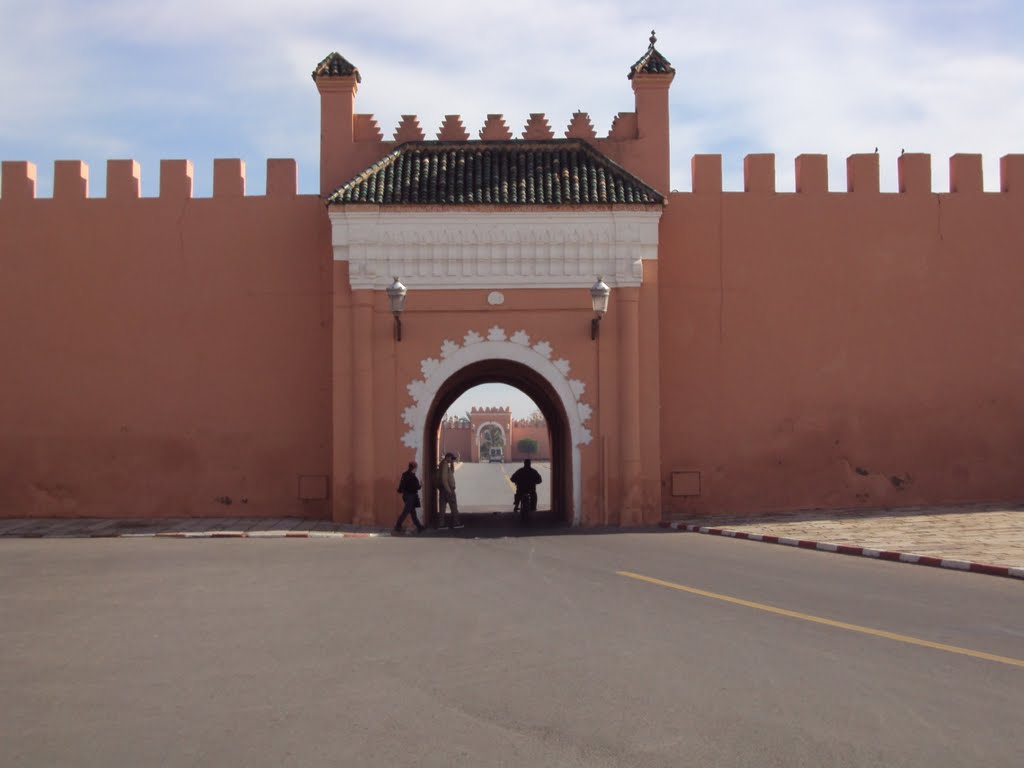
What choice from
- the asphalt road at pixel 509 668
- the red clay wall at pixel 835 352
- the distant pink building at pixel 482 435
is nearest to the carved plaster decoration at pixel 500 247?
the red clay wall at pixel 835 352

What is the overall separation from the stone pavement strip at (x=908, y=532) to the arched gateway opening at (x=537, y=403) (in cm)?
247

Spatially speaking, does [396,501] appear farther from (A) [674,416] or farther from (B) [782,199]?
(B) [782,199]

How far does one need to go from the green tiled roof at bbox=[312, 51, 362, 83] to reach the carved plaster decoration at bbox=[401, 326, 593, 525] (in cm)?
485

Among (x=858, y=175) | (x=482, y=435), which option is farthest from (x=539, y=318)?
(x=482, y=435)

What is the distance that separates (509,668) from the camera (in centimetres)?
599

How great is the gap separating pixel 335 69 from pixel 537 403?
29.7 ft

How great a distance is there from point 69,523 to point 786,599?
12200mm

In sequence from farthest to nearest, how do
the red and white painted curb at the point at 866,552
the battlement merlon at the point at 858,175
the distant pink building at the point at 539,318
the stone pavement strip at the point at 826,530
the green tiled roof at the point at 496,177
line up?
1. the battlement merlon at the point at 858,175
2. the distant pink building at the point at 539,318
3. the green tiled roof at the point at 496,177
4. the stone pavement strip at the point at 826,530
5. the red and white painted curb at the point at 866,552

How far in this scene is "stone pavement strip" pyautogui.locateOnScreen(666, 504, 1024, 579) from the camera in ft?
36.9

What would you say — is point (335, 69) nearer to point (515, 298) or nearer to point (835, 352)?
point (515, 298)

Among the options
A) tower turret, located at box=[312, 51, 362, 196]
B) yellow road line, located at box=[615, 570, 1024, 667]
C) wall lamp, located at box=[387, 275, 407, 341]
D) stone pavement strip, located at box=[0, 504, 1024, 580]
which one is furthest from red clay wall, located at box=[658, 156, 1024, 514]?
yellow road line, located at box=[615, 570, 1024, 667]

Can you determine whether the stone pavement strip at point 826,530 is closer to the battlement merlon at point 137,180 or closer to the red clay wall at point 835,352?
the red clay wall at point 835,352

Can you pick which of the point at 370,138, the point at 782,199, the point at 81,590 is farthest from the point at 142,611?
the point at 782,199

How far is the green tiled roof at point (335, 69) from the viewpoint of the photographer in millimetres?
17766
